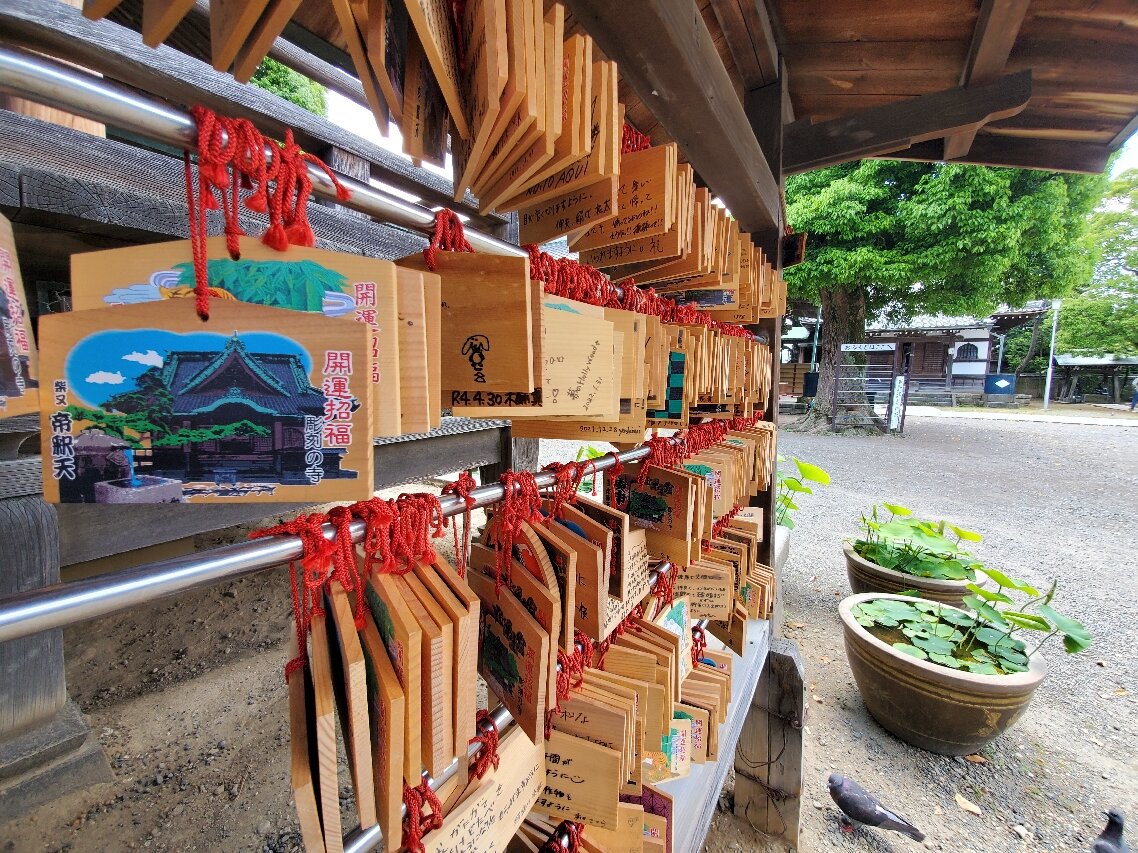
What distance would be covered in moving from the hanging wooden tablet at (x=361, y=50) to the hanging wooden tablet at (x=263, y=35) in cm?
5

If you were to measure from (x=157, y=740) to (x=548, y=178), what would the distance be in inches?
123

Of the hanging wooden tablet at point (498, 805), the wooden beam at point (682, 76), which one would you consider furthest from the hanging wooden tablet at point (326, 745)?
the wooden beam at point (682, 76)

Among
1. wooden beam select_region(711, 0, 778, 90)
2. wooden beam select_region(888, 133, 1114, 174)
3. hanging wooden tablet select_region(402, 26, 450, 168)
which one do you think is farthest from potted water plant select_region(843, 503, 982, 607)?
hanging wooden tablet select_region(402, 26, 450, 168)

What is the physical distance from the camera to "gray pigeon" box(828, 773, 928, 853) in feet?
7.39

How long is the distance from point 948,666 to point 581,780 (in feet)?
9.59

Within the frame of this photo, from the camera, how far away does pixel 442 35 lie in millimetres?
559

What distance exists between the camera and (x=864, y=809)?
7.58 feet

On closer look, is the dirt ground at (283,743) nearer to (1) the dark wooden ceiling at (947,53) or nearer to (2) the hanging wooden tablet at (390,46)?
(2) the hanging wooden tablet at (390,46)

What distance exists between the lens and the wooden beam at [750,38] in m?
1.96

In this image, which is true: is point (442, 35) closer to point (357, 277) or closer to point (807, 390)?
point (357, 277)

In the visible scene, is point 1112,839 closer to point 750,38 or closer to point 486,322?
point 486,322

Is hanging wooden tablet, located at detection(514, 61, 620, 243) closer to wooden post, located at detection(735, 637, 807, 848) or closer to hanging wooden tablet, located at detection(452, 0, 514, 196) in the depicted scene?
hanging wooden tablet, located at detection(452, 0, 514, 196)

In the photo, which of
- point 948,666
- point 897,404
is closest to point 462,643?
point 948,666

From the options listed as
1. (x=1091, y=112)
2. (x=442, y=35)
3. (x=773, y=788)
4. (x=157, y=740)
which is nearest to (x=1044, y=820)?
(x=773, y=788)
